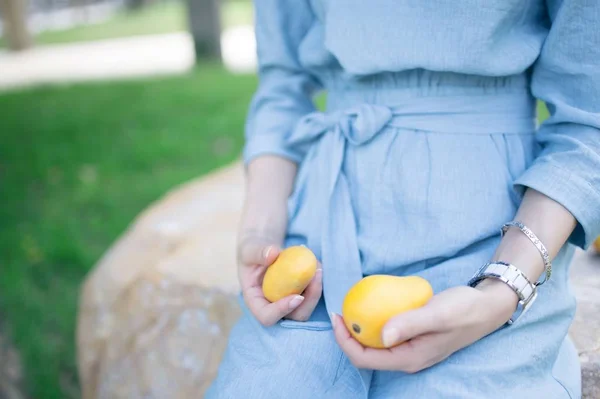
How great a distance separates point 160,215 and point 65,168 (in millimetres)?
2242

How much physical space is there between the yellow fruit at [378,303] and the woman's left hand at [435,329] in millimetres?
24

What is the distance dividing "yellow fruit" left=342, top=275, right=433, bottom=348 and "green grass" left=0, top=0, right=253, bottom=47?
11930 millimetres

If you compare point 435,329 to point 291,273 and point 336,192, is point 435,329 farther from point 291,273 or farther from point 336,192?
point 336,192

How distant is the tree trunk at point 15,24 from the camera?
39.8 ft

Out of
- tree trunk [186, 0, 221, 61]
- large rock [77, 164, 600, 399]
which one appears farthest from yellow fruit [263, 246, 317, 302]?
tree trunk [186, 0, 221, 61]

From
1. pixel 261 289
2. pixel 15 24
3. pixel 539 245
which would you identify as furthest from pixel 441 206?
pixel 15 24

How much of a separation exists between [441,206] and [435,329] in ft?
1.02

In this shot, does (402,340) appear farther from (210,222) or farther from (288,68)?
(210,222)

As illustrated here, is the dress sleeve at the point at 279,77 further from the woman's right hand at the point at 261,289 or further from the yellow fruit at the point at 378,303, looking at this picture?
the yellow fruit at the point at 378,303

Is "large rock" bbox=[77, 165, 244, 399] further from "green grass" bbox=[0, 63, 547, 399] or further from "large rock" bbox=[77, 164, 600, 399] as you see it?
"green grass" bbox=[0, 63, 547, 399]

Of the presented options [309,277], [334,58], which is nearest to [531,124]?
[334,58]

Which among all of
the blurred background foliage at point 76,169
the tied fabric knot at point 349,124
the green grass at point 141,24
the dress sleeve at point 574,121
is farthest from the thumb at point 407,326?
the green grass at point 141,24

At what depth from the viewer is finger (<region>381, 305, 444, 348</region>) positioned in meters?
1.04

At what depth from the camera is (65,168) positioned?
15.7 ft
